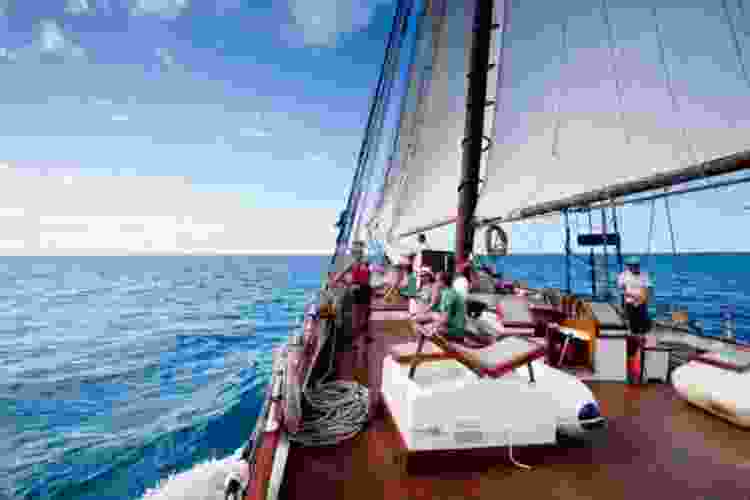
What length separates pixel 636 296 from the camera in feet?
16.0

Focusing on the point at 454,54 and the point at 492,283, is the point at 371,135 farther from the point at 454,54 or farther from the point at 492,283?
the point at 492,283

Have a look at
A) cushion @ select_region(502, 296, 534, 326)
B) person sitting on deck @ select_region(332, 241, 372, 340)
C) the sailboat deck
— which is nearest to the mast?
cushion @ select_region(502, 296, 534, 326)

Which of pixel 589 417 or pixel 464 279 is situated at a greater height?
pixel 464 279

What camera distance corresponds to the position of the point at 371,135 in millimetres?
10914

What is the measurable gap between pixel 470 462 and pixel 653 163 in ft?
12.6

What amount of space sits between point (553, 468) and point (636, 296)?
324 centimetres

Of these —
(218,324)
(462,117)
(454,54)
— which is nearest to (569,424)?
(462,117)

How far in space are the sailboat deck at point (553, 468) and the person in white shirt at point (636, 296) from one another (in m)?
1.60

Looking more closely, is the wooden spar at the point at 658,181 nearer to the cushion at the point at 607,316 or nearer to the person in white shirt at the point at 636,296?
the person in white shirt at the point at 636,296

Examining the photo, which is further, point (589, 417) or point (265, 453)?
point (589, 417)

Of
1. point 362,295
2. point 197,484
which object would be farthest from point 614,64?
point 197,484

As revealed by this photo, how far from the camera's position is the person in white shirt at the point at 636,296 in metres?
4.89

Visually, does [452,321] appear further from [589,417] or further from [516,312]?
[516,312]

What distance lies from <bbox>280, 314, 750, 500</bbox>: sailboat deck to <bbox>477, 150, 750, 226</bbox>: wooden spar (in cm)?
249
